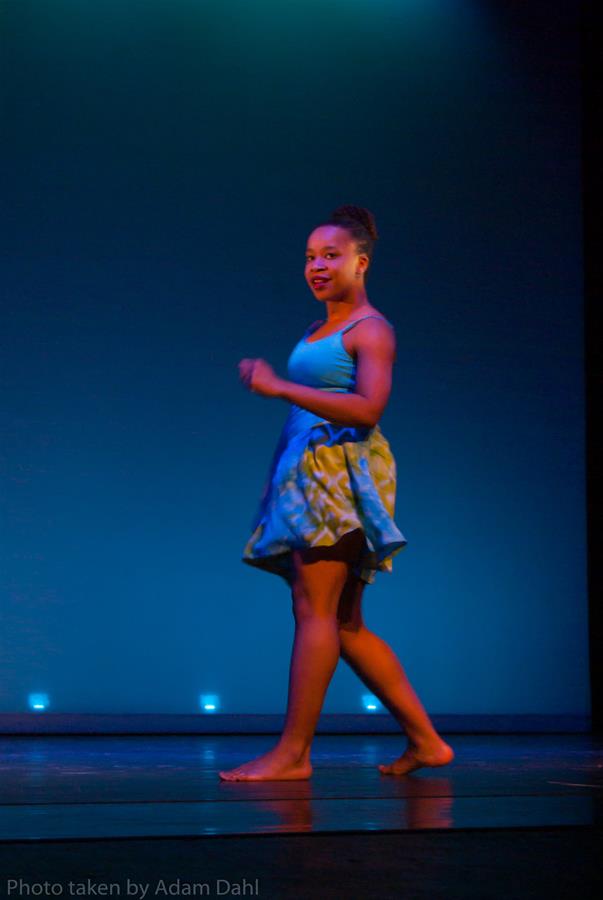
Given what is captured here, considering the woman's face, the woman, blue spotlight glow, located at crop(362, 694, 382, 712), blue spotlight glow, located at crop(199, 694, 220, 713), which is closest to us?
the woman

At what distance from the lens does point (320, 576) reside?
2430 mm

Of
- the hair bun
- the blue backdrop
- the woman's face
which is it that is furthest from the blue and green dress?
the blue backdrop

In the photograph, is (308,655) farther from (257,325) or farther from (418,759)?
(257,325)

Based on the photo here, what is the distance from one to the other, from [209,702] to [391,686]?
1.61 meters

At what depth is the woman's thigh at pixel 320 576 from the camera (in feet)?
7.93

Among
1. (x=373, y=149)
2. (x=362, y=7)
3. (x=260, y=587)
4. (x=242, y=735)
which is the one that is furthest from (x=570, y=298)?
(x=242, y=735)

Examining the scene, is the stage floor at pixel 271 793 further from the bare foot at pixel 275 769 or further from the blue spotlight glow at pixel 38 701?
the blue spotlight glow at pixel 38 701

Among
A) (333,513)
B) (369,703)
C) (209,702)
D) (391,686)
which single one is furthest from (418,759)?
(369,703)

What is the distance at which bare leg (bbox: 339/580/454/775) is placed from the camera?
2.46m

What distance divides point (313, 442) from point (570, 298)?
2.36m

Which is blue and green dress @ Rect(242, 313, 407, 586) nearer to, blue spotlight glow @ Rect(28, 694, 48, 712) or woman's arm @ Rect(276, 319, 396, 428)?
woman's arm @ Rect(276, 319, 396, 428)

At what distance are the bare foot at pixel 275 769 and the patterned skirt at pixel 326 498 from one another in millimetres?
342

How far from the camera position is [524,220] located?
4.56 meters

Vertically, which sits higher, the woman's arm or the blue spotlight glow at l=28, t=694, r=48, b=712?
the woman's arm
